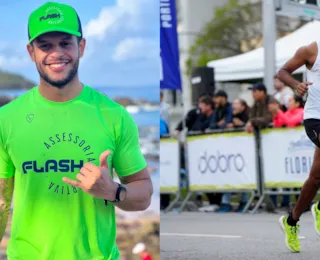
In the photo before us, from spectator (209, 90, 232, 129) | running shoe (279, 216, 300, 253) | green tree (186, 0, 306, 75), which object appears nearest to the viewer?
running shoe (279, 216, 300, 253)

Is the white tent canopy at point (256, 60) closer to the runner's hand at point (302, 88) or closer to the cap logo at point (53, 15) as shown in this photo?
the runner's hand at point (302, 88)

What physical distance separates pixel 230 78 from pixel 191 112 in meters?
5.71

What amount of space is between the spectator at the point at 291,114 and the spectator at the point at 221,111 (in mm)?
1337

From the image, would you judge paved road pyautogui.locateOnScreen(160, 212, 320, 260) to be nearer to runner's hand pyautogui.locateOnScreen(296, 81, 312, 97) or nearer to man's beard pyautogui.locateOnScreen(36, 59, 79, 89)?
runner's hand pyautogui.locateOnScreen(296, 81, 312, 97)

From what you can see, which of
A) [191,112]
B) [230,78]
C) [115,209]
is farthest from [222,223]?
[230,78]

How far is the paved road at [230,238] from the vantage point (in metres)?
7.63

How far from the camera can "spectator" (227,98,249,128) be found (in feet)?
44.9

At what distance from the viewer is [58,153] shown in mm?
3129

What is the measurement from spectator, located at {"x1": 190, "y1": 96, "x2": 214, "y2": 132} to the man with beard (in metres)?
11.3

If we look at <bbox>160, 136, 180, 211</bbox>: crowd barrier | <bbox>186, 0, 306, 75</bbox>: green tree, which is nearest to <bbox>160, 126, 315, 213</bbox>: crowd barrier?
<bbox>160, 136, 180, 211</bbox>: crowd barrier

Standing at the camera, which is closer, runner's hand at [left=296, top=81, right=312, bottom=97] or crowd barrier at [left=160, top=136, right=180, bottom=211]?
runner's hand at [left=296, top=81, right=312, bottom=97]

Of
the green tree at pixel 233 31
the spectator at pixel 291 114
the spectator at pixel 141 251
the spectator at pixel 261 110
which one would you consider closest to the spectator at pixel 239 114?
the spectator at pixel 261 110

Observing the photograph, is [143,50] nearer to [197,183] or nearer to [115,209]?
[115,209]

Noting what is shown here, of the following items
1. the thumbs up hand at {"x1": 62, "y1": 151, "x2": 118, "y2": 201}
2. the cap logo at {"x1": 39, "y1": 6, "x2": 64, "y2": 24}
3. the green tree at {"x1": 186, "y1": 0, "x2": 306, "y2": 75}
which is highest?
the green tree at {"x1": 186, "y1": 0, "x2": 306, "y2": 75}
